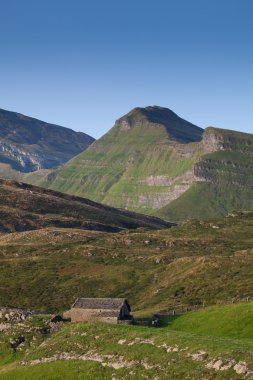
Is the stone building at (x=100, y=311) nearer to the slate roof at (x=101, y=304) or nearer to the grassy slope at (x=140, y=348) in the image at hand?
the slate roof at (x=101, y=304)

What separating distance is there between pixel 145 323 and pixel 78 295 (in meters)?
58.5

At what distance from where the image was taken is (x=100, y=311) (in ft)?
245

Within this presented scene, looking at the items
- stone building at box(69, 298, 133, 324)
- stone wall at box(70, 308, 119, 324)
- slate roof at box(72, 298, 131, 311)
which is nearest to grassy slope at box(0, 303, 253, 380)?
stone building at box(69, 298, 133, 324)

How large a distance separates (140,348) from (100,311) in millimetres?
26913

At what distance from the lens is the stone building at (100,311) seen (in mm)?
72688

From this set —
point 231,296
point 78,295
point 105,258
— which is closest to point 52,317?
point 231,296

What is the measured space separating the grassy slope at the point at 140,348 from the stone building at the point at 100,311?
748 cm

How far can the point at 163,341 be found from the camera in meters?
48.1

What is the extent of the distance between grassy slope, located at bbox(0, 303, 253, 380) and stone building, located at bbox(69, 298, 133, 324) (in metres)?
7.48

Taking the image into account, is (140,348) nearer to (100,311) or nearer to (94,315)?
(94,315)

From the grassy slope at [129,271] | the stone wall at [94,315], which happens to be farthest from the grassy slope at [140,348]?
the grassy slope at [129,271]

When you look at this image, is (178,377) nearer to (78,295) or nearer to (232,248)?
(78,295)

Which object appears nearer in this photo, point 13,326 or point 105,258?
point 13,326

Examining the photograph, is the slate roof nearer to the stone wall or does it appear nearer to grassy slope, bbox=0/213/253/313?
the stone wall
